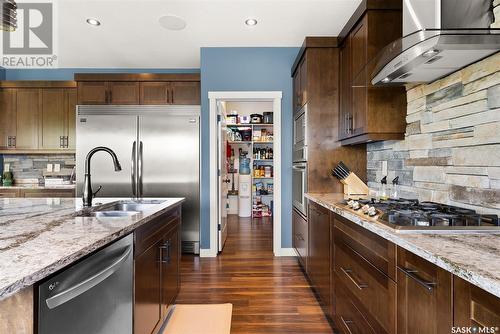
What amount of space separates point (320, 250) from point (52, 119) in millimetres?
4214

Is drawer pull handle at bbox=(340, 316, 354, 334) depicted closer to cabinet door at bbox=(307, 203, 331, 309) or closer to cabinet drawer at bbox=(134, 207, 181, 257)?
cabinet door at bbox=(307, 203, 331, 309)

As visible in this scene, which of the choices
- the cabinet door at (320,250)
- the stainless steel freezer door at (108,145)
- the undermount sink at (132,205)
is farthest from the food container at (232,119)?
the undermount sink at (132,205)

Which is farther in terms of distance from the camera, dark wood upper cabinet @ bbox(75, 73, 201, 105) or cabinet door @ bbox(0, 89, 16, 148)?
cabinet door @ bbox(0, 89, 16, 148)

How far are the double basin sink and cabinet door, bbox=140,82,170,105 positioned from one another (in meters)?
2.07

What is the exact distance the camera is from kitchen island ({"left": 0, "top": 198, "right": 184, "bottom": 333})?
68cm

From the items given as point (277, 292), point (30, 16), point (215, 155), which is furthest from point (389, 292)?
point (30, 16)

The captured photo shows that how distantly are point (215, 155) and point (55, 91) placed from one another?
106 inches

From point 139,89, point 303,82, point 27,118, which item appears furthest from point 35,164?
point 303,82

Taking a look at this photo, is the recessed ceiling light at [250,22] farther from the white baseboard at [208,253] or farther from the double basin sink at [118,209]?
the white baseboard at [208,253]

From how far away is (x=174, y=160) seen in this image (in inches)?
140

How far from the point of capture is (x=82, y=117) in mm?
3627

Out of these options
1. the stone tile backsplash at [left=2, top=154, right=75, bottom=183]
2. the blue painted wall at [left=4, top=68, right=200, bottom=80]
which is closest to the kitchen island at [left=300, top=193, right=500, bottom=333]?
the blue painted wall at [left=4, top=68, right=200, bottom=80]

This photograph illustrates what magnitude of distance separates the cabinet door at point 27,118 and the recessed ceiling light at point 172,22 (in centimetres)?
246

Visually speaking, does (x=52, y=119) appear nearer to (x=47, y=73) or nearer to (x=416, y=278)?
(x=47, y=73)
